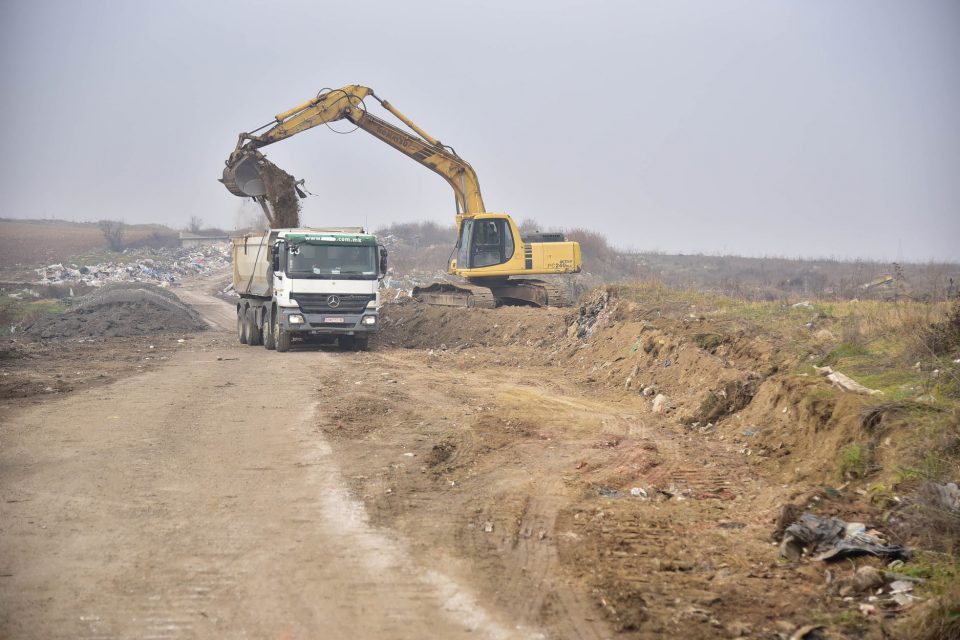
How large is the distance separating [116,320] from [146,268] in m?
30.7

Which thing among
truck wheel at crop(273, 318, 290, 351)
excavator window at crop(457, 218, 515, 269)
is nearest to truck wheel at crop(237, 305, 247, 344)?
truck wheel at crop(273, 318, 290, 351)

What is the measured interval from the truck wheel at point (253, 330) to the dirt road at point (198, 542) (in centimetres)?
1169

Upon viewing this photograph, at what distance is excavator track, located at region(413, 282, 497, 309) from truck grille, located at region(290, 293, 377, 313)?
5.21 m

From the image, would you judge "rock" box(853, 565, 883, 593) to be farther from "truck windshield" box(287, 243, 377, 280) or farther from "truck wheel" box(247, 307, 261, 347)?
"truck wheel" box(247, 307, 261, 347)

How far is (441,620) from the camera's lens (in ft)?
17.0

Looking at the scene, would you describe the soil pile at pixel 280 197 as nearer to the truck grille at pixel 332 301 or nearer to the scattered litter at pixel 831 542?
the truck grille at pixel 332 301

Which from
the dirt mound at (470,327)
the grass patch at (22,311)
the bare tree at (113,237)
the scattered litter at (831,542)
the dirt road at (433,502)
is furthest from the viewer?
the bare tree at (113,237)

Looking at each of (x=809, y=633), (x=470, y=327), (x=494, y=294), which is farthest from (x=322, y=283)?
(x=809, y=633)

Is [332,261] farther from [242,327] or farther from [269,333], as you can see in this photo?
[242,327]

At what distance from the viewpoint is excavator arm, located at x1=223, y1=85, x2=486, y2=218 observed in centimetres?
2322

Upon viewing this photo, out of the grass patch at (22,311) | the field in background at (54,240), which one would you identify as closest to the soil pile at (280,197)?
the grass patch at (22,311)

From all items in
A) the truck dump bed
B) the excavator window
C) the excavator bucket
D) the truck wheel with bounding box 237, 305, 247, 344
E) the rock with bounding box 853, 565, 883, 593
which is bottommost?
the truck wheel with bounding box 237, 305, 247, 344

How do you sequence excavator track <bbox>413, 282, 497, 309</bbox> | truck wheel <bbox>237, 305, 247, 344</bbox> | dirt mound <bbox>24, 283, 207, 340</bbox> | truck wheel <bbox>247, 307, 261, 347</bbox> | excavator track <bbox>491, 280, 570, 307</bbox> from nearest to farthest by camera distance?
1. truck wheel <bbox>247, 307, 261, 347</bbox>
2. truck wheel <bbox>237, 305, 247, 344</bbox>
3. excavator track <bbox>413, 282, 497, 309</bbox>
4. dirt mound <bbox>24, 283, 207, 340</bbox>
5. excavator track <bbox>491, 280, 570, 307</bbox>

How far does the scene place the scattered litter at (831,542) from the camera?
5.86 m
